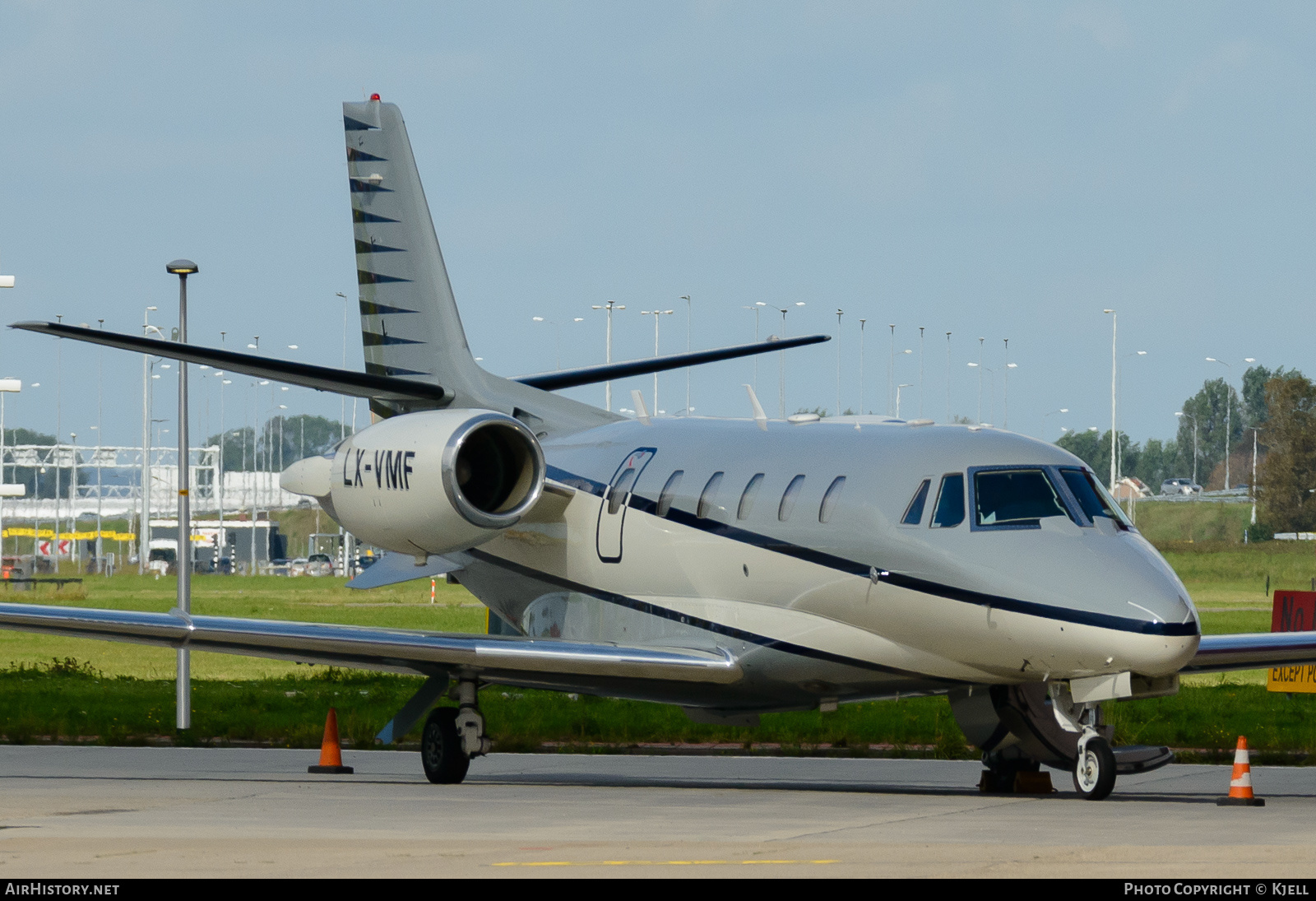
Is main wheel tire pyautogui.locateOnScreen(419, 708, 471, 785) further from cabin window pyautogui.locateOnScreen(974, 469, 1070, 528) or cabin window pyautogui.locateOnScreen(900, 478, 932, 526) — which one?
cabin window pyautogui.locateOnScreen(974, 469, 1070, 528)

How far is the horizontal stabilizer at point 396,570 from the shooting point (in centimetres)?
2223

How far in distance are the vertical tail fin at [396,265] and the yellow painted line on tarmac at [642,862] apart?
12268 mm

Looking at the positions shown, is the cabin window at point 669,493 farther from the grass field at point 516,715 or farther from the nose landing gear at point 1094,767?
the grass field at point 516,715

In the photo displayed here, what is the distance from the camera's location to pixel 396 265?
80.2 ft

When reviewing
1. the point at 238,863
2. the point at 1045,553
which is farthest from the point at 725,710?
the point at 238,863

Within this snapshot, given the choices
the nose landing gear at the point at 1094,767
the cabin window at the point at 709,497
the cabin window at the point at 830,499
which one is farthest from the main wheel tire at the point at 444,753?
the nose landing gear at the point at 1094,767

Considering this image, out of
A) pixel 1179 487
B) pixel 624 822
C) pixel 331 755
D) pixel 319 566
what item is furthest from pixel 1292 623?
pixel 1179 487

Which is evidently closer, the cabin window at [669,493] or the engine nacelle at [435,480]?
the engine nacelle at [435,480]

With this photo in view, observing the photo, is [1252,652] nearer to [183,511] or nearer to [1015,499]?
[1015,499]

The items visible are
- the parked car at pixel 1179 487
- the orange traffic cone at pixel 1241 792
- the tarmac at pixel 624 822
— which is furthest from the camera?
the parked car at pixel 1179 487

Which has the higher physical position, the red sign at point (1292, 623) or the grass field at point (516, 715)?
the red sign at point (1292, 623)

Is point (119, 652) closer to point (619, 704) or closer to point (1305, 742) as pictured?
point (619, 704)

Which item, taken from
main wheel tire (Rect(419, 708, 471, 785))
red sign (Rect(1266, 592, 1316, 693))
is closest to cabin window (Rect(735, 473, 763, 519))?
main wheel tire (Rect(419, 708, 471, 785))

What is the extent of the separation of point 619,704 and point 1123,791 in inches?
562
